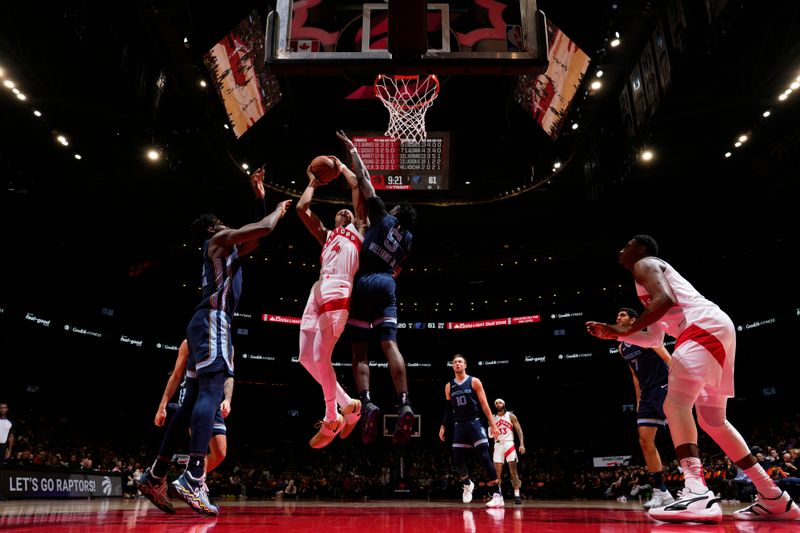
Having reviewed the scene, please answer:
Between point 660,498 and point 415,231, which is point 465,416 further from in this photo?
point 415,231

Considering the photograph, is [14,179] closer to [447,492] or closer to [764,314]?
[447,492]

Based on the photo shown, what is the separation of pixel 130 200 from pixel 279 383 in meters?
13.4

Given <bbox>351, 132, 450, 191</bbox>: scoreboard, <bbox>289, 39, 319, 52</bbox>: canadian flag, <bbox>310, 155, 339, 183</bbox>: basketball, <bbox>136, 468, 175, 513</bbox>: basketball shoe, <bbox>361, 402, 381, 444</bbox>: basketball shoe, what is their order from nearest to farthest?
1. <bbox>361, 402, 381, 444</bbox>: basketball shoe
2. <bbox>136, 468, 175, 513</bbox>: basketball shoe
3. <bbox>310, 155, 339, 183</bbox>: basketball
4. <bbox>289, 39, 319, 52</bbox>: canadian flag
5. <bbox>351, 132, 450, 191</bbox>: scoreboard

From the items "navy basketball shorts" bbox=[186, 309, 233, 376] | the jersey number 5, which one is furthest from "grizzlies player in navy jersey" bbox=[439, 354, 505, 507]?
"navy basketball shorts" bbox=[186, 309, 233, 376]

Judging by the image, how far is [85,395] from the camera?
24672 mm

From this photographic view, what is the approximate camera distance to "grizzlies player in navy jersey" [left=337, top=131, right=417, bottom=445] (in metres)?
4.57

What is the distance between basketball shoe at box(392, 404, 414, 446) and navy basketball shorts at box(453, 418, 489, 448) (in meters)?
4.34

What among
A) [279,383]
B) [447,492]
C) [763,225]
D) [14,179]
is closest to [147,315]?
[279,383]

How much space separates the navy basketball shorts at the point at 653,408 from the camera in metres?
6.64

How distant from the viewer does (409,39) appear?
5383 millimetres

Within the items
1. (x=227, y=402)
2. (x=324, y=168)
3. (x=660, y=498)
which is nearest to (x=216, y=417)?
(x=227, y=402)

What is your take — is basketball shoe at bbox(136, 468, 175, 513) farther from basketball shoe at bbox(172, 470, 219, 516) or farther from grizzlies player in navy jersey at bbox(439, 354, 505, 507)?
grizzlies player in navy jersey at bbox(439, 354, 505, 507)

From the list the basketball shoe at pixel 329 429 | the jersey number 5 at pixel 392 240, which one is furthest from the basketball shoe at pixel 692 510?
the jersey number 5 at pixel 392 240

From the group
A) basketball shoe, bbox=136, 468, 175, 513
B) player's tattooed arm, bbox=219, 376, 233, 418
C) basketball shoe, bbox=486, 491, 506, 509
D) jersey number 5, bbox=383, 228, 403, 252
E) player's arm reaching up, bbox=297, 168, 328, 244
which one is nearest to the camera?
basketball shoe, bbox=136, 468, 175, 513
